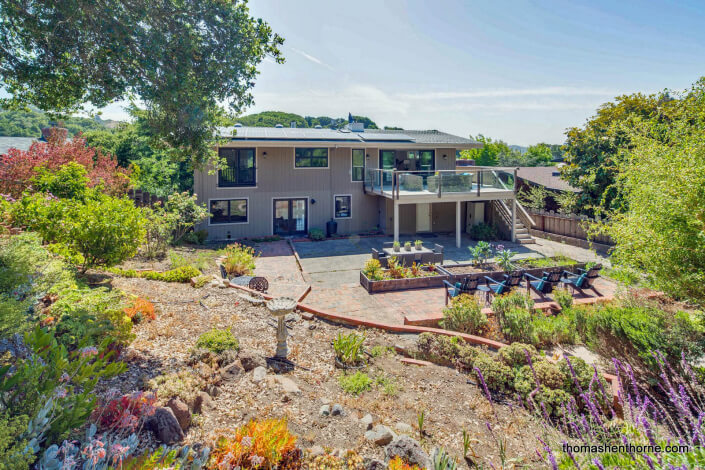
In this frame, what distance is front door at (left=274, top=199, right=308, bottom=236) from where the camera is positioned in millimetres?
19062

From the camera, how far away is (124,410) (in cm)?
347

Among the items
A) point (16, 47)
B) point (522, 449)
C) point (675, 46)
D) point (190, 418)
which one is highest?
point (675, 46)

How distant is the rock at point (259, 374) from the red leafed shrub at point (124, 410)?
1.76 metres

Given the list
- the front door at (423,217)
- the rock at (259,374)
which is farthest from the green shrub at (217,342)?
the front door at (423,217)

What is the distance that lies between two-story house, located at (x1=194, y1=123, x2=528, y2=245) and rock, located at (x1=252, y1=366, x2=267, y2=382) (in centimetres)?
1176

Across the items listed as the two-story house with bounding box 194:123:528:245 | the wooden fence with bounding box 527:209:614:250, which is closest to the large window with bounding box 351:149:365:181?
the two-story house with bounding box 194:123:528:245

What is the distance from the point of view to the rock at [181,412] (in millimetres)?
3920

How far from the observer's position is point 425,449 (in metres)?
4.23

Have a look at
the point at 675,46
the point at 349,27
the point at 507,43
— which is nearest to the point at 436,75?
Result: the point at 507,43

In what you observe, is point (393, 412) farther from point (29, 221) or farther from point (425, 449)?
point (29, 221)

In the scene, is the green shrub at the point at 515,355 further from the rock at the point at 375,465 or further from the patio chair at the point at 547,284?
the patio chair at the point at 547,284

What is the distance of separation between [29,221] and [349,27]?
9.68 metres

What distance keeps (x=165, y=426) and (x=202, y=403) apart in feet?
2.62

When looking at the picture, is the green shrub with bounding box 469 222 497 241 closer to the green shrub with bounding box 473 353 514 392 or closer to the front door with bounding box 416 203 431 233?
the front door with bounding box 416 203 431 233
